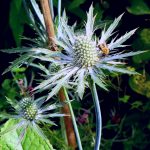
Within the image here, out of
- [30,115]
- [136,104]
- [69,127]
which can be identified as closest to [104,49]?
[30,115]

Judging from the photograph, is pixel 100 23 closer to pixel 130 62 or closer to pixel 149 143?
pixel 130 62

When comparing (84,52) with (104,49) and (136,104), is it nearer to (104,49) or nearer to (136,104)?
(104,49)

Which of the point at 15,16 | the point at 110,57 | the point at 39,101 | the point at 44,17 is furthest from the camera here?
the point at 15,16

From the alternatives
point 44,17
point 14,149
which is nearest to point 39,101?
point 14,149

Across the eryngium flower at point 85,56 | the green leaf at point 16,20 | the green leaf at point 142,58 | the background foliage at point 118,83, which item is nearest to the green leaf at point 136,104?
the background foliage at point 118,83

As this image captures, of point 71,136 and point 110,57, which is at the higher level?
point 110,57

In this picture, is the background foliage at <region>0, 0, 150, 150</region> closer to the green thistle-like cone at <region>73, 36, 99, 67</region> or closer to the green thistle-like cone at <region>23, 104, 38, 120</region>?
the green thistle-like cone at <region>23, 104, 38, 120</region>

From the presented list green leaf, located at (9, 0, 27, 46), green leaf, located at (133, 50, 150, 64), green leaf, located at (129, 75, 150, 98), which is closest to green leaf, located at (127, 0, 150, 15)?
green leaf, located at (133, 50, 150, 64)

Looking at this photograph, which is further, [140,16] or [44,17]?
[140,16]
